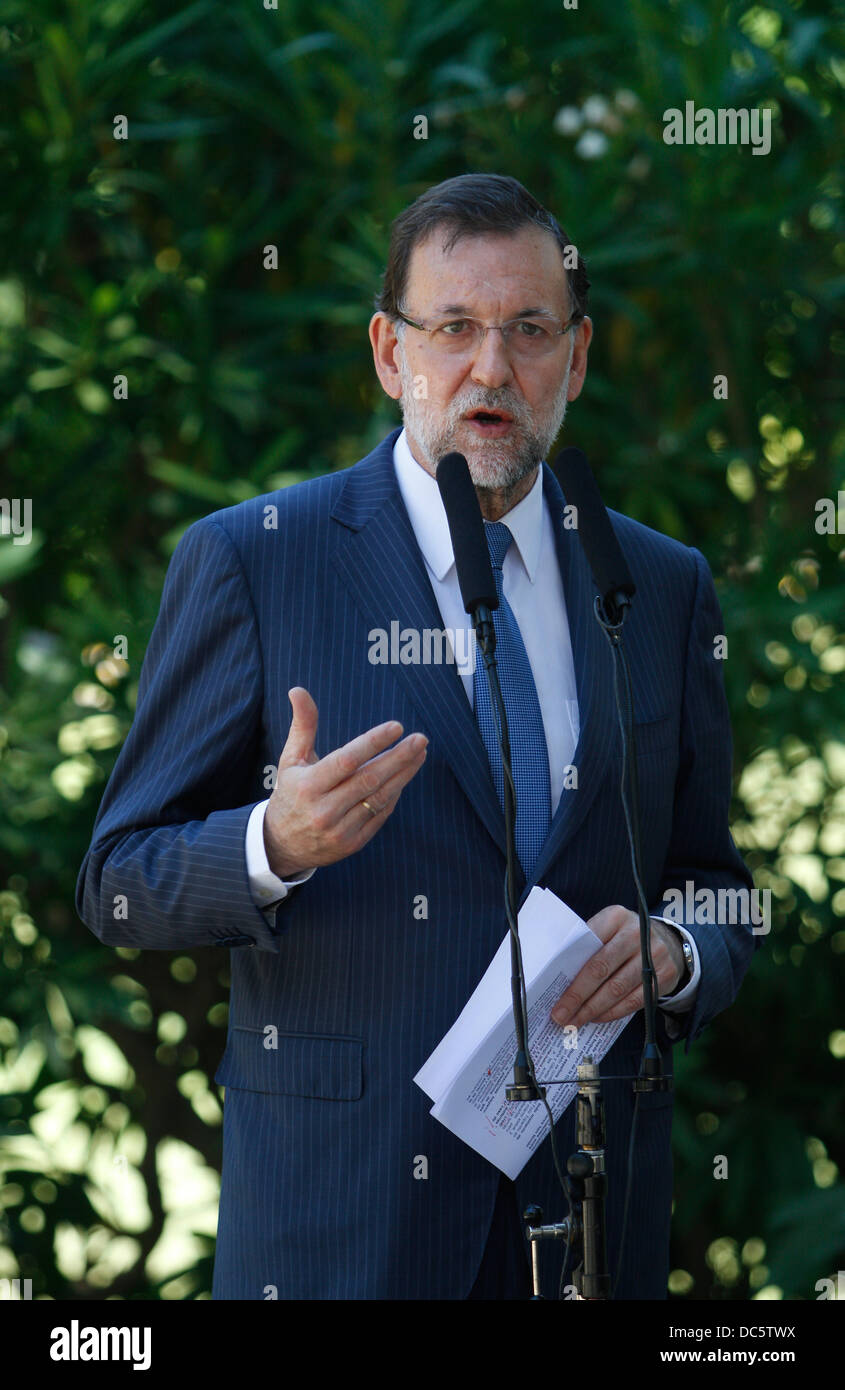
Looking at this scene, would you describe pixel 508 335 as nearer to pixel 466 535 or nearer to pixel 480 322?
pixel 480 322

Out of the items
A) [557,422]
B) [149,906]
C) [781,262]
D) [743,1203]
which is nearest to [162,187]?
[781,262]

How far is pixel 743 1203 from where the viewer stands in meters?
3.15

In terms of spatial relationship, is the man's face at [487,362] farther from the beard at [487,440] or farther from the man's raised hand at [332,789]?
the man's raised hand at [332,789]

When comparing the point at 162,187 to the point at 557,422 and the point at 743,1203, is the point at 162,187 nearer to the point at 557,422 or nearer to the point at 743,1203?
the point at 557,422

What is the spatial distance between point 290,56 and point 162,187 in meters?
0.37

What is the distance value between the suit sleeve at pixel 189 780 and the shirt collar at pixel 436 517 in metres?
0.21

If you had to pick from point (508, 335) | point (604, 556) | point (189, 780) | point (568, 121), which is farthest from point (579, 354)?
point (568, 121)

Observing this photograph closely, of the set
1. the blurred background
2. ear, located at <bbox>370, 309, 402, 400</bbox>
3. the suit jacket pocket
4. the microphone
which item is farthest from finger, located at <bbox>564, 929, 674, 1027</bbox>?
the blurred background

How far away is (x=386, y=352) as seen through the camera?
1.65m

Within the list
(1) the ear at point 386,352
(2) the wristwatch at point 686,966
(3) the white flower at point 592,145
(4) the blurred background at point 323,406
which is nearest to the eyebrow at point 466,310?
(1) the ear at point 386,352

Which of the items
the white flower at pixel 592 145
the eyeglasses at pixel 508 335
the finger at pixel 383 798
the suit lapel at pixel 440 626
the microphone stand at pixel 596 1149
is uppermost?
the white flower at pixel 592 145

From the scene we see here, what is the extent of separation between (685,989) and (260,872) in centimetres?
45

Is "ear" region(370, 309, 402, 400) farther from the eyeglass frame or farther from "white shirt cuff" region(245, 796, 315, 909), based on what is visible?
"white shirt cuff" region(245, 796, 315, 909)

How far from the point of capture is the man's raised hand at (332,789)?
1.16 metres
